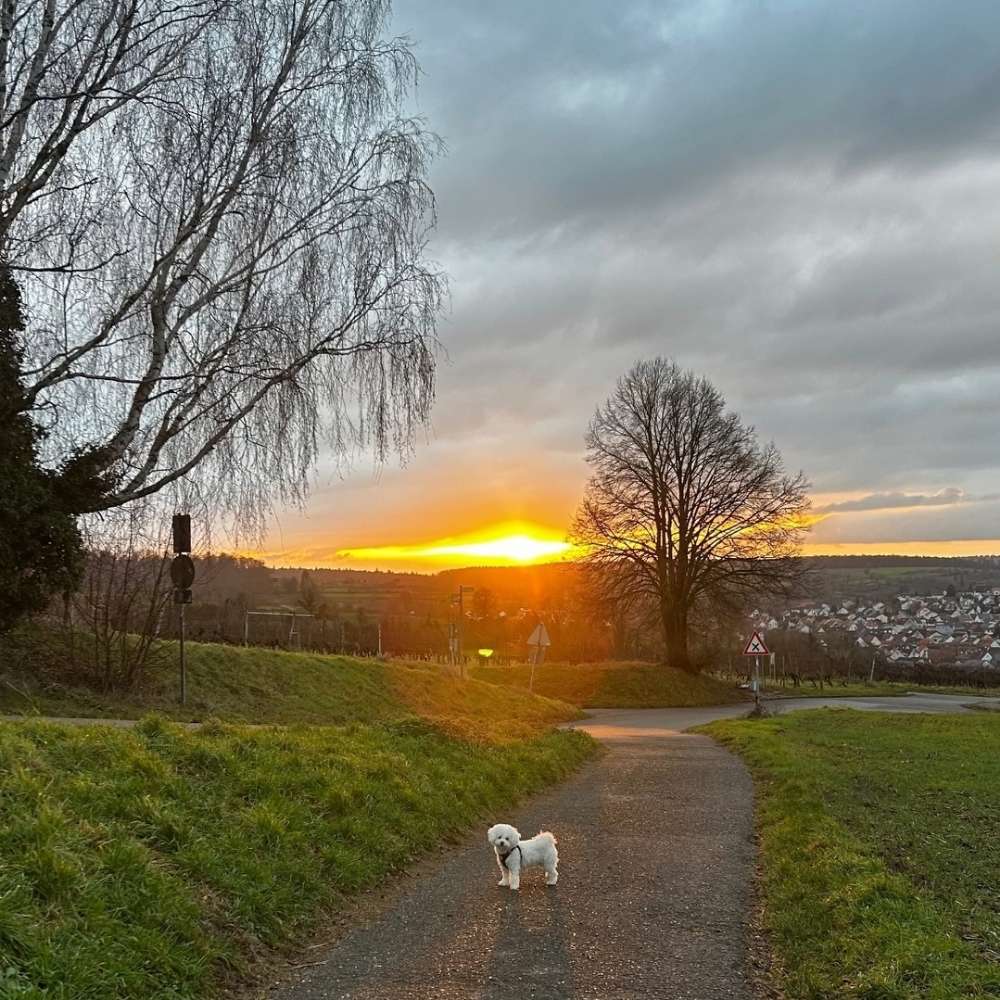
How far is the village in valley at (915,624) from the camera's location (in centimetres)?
8131

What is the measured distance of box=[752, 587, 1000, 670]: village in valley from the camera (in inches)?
3201

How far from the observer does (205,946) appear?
184 inches

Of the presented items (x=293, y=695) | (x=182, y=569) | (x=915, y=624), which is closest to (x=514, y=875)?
(x=182, y=569)

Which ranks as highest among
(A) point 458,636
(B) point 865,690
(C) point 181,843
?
(C) point 181,843

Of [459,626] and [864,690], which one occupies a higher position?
[459,626]

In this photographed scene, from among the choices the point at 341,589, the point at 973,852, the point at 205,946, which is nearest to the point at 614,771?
the point at 973,852

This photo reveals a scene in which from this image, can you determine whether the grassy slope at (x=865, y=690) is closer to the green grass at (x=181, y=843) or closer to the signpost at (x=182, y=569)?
the signpost at (x=182, y=569)

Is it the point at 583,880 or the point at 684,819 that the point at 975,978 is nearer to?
the point at 583,880

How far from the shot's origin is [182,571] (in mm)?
12977

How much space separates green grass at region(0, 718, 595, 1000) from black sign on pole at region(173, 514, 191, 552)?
3.03 m

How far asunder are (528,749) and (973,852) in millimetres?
6401

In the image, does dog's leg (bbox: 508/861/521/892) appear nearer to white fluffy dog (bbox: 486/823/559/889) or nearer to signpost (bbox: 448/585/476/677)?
white fluffy dog (bbox: 486/823/559/889)

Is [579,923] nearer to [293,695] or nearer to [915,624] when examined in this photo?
[293,695]

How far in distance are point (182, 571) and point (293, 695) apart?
7.33 metres
